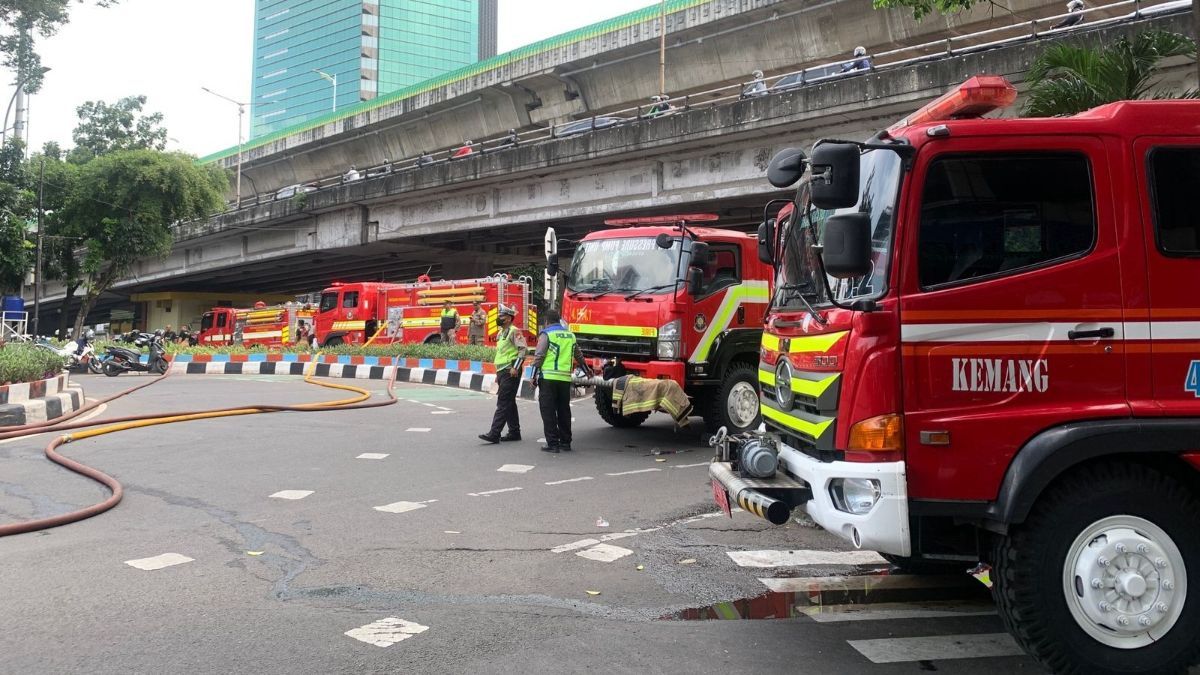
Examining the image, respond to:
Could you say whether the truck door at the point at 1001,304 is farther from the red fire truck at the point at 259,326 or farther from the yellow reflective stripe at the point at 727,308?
the red fire truck at the point at 259,326

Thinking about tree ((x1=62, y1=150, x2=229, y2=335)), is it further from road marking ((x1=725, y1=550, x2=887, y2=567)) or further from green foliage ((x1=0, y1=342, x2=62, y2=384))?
road marking ((x1=725, y1=550, x2=887, y2=567))

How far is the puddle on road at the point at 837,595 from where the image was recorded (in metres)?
4.32

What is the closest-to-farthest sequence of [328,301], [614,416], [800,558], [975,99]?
[975,99] < [800,558] < [614,416] < [328,301]

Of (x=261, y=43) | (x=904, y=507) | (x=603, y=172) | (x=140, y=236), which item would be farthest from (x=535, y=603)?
(x=261, y=43)

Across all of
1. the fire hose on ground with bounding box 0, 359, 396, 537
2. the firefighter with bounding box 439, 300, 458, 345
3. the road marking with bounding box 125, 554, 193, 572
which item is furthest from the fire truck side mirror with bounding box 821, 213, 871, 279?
the firefighter with bounding box 439, 300, 458, 345

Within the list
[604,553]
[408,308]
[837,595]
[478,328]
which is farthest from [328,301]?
[837,595]

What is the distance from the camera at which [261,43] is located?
461 feet

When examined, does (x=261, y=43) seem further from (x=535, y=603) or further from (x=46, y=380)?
(x=535, y=603)

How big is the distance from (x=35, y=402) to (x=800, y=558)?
1055 centimetres

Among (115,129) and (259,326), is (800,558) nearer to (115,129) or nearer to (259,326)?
(259,326)

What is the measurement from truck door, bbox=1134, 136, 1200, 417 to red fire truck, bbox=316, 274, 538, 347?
60.9 ft

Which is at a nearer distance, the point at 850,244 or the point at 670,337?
the point at 850,244

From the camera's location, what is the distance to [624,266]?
1003 centimetres

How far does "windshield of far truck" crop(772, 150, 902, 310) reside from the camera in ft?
12.3
